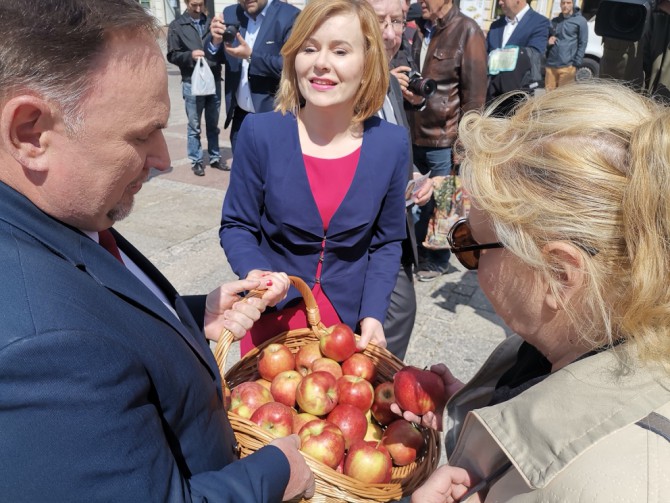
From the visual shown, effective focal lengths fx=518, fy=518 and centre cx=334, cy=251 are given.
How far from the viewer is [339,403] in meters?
1.88

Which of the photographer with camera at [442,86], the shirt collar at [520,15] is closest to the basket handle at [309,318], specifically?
A: the photographer with camera at [442,86]

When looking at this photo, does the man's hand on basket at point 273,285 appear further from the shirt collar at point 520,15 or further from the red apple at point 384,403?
the shirt collar at point 520,15

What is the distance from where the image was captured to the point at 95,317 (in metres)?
0.83

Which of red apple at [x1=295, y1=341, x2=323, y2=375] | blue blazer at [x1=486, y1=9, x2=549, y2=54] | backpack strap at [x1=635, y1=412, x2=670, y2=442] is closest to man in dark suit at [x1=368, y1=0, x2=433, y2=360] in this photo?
red apple at [x1=295, y1=341, x2=323, y2=375]

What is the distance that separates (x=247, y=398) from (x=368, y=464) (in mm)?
495

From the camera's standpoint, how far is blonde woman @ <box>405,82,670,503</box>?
883mm

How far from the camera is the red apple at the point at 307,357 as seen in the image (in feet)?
6.63

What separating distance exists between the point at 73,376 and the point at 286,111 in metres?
1.58

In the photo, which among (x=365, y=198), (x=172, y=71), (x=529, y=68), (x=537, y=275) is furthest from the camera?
(x=172, y=71)

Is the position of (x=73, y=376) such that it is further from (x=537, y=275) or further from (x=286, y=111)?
(x=286, y=111)

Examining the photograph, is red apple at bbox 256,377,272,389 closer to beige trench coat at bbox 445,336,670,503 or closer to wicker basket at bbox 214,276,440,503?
wicker basket at bbox 214,276,440,503

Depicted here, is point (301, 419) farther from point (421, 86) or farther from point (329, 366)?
point (421, 86)

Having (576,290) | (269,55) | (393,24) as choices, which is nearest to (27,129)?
(576,290)

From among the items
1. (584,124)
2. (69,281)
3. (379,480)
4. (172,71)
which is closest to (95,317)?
(69,281)
